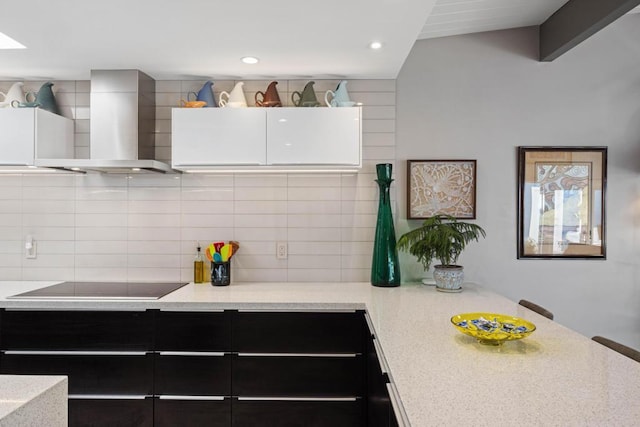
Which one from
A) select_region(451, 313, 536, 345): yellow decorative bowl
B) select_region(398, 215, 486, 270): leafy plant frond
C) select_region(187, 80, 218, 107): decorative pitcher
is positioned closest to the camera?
select_region(451, 313, 536, 345): yellow decorative bowl

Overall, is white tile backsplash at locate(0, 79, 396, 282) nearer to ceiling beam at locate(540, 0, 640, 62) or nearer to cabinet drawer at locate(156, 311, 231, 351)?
cabinet drawer at locate(156, 311, 231, 351)

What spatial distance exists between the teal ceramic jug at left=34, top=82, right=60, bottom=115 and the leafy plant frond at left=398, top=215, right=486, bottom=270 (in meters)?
2.44

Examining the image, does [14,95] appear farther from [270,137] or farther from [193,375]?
[193,375]

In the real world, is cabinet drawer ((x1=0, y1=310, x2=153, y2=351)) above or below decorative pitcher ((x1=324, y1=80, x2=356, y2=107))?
below

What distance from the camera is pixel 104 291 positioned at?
2514 millimetres

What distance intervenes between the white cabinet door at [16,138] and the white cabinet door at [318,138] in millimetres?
1450

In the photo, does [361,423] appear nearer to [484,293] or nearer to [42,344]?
[484,293]

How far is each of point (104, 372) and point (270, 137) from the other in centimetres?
161

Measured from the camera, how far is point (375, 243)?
268cm

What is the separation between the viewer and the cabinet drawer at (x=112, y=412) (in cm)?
226

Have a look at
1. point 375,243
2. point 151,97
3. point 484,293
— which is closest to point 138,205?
point 151,97

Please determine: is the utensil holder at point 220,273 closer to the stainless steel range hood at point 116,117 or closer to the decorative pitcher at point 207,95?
the stainless steel range hood at point 116,117

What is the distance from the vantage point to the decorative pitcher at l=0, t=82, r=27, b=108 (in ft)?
8.89

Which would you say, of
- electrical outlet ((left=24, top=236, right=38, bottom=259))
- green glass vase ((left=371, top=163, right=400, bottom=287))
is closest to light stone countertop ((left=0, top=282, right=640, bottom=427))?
green glass vase ((left=371, top=163, right=400, bottom=287))
